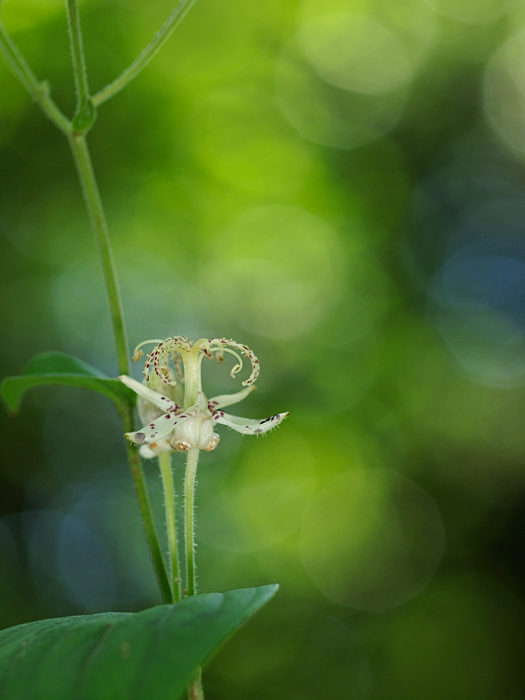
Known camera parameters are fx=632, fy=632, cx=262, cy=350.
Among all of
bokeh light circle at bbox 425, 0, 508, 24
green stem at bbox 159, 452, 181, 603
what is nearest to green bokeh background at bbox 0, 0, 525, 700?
bokeh light circle at bbox 425, 0, 508, 24

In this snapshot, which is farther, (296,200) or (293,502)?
(296,200)

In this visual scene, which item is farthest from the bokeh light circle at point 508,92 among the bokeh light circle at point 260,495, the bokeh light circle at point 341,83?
the bokeh light circle at point 260,495

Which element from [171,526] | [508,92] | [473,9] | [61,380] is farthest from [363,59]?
[171,526]

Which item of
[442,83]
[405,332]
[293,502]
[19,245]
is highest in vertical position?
[442,83]

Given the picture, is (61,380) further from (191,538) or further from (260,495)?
(260,495)

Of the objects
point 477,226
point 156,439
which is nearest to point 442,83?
point 477,226

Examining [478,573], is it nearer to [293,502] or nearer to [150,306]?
[293,502]
